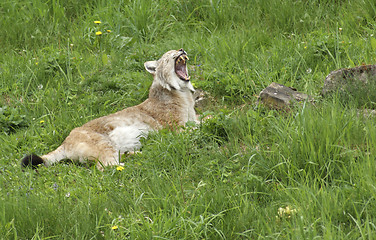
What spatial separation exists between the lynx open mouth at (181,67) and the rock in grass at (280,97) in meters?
1.32

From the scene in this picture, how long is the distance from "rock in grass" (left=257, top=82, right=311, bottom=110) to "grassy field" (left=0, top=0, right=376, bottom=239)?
0.44 feet

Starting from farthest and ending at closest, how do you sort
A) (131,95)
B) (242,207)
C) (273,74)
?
1. (131,95)
2. (273,74)
3. (242,207)

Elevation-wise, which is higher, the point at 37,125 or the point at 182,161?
the point at 182,161

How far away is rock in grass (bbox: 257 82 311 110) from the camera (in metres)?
5.81

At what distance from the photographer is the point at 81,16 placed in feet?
30.6

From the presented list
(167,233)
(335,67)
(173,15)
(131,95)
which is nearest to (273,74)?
(335,67)

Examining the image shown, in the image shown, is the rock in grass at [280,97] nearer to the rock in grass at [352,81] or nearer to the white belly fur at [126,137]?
the rock in grass at [352,81]

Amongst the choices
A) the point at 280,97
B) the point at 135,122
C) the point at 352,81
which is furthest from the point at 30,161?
the point at 352,81

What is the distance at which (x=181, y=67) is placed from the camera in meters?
7.14

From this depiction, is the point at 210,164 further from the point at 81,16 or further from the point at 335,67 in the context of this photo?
the point at 81,16

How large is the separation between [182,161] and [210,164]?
34 cm

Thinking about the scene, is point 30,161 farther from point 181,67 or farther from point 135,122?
point 181,67

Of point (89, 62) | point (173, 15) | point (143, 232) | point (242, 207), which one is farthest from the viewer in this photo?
point (173, 15)

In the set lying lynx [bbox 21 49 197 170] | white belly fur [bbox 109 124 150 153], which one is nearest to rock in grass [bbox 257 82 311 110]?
lying lynx [bbox 21 49 197 170]
